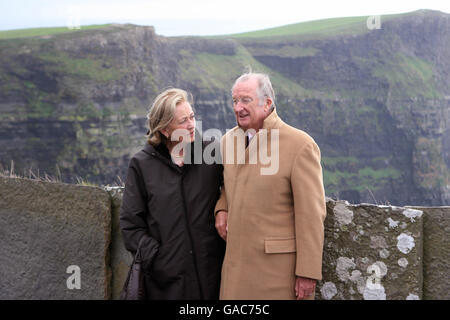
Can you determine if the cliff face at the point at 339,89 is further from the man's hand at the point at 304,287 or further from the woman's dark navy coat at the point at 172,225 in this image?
the man's hand at the point at 304,287

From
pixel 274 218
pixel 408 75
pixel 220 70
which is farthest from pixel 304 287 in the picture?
pixel 408 75

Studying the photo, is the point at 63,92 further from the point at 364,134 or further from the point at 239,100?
the point at 239,100

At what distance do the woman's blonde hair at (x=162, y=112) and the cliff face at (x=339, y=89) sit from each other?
87.2 metres

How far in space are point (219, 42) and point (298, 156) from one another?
11657cm

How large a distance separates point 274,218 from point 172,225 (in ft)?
2.12

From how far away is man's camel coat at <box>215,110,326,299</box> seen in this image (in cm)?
335

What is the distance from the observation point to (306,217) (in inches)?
131

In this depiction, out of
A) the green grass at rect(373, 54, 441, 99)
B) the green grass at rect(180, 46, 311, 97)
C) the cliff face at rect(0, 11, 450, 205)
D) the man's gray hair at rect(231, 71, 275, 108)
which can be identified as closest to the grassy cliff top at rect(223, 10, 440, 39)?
the cliff face at rect(0, 11, 450, 205)

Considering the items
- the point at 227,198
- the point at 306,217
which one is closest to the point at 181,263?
the point at 227,198

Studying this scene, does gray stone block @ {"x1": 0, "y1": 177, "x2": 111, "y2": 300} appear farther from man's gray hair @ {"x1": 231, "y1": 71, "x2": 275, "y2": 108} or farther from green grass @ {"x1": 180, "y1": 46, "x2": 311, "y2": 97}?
green grass @ {"x1": 180, "y1": 46, "x2": 311, "y2": 97}

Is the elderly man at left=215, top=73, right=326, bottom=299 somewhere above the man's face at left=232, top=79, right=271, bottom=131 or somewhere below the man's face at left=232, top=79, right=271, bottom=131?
below

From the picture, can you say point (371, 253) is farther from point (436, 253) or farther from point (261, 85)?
point (261, 85)

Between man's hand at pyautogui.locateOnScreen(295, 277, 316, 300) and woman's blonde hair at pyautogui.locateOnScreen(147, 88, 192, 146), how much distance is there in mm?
1263

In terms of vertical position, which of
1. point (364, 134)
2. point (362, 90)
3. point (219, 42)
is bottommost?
point (364, 134)
